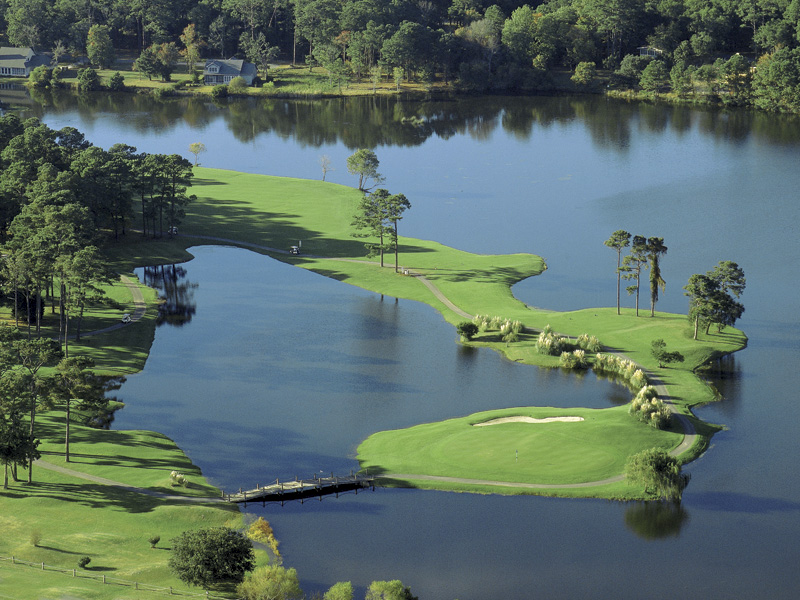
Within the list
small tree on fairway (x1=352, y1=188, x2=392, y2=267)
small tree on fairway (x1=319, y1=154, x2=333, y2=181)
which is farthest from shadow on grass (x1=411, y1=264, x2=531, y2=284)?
small tree on fairway (x1=319, y1=154, x2=333, y2=181)

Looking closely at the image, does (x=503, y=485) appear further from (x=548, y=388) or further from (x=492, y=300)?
(x=492, y=300)

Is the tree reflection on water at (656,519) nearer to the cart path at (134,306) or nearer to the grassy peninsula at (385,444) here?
the grassy peninsula at (385,444)

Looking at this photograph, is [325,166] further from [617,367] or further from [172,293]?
[617,367]

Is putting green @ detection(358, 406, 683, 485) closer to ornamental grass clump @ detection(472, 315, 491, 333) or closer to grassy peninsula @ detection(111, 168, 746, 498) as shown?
grassy peninsula @ detection(111, 168, 746, 498)

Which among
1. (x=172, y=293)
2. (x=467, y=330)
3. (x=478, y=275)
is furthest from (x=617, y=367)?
(x=172, y=293)

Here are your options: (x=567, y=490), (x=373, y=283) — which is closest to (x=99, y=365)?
(x=373, y=283)

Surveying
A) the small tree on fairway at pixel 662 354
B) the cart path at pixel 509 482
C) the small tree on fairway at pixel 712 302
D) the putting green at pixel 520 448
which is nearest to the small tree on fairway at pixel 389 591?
the cart path at pixel 509 482

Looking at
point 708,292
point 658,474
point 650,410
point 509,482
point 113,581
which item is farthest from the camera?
point 708,292
